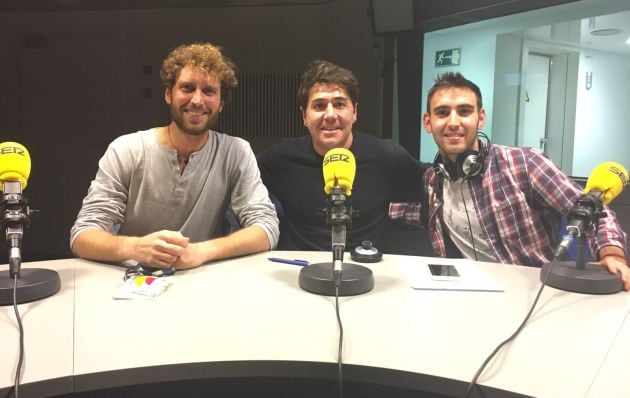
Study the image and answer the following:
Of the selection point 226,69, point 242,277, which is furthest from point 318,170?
point 242,277

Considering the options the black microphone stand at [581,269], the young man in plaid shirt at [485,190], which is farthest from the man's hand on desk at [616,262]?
the young man in plaid shirt at [485,190]

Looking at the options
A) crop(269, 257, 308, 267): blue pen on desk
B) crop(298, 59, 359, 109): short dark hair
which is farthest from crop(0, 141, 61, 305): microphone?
crop(298, 59, 359, 109): short dark hair

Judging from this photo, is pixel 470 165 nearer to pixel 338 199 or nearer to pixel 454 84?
pixel 454 84

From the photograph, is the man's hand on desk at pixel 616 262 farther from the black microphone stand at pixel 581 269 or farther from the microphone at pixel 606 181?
the microphone at pixel 606 181

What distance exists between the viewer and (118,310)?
1.06m

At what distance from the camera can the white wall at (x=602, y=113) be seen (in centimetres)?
306

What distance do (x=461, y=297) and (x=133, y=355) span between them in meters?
0.73

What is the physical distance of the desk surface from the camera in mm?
806

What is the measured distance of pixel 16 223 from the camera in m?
1.07

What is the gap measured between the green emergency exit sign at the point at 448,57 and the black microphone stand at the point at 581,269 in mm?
2644

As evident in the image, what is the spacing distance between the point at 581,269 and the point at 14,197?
1369mm

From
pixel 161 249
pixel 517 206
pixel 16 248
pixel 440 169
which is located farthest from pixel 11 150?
pixel 517 206

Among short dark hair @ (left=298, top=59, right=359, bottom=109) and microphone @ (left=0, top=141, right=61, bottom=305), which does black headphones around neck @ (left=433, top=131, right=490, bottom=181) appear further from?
microphone @ (left=0, top=141, right=61, bottom=305)

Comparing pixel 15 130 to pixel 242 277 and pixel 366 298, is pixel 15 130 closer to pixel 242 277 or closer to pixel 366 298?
pixel 242 277
